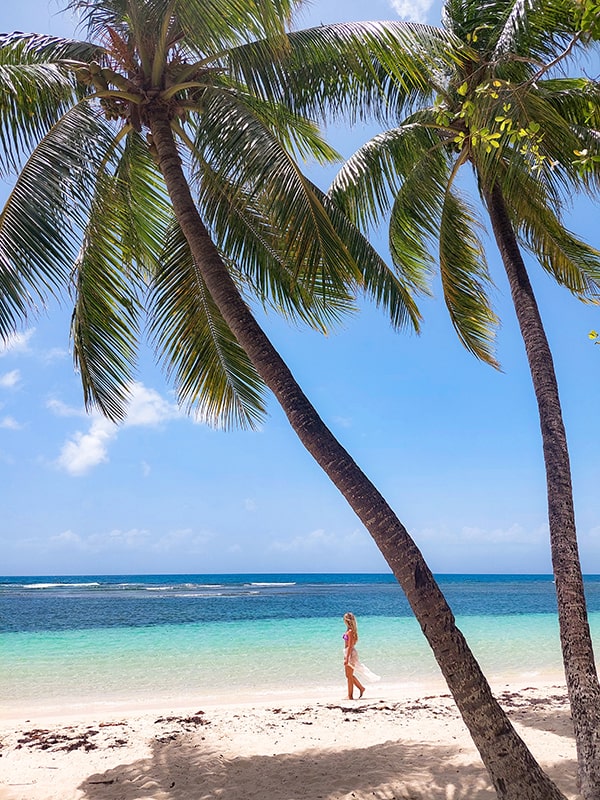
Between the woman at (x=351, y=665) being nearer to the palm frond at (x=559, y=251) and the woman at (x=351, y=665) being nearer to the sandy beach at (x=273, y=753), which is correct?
the sandy beach at (x=273, y=753)

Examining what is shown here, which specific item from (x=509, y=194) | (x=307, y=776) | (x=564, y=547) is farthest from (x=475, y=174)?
(x=307, y=776)

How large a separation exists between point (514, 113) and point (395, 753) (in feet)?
19.7

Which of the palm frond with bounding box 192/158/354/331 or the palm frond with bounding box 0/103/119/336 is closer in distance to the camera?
the palm frond with bounding box 0/103/119/336

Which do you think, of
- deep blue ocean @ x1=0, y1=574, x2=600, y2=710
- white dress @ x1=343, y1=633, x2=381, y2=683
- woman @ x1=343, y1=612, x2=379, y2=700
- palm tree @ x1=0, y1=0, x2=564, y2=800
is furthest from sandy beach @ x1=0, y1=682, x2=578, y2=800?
deep blue ocean @ x1=0, y1=574, x2=600, y2=710

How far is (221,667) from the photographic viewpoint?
50.1 feet

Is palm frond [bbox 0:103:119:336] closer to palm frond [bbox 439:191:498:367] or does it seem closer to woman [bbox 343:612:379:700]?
palm frond [bbox 439:191:498:367]

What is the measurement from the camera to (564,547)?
5.05 meters

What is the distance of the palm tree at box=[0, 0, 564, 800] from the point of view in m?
4.28

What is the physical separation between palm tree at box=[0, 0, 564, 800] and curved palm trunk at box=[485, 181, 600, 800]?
92 cm

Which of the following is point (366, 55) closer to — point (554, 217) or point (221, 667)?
point (554, 217)

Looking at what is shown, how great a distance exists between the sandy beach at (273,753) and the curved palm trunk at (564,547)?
20.0 inches

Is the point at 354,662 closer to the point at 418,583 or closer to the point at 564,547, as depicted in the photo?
the point at 564,547

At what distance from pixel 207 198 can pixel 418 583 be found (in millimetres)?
4580

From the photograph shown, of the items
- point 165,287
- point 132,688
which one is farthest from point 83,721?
point 165,287
